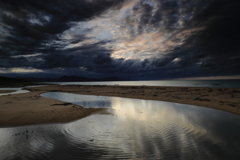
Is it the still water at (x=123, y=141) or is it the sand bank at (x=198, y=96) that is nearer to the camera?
the still water at (x=123, y=141)

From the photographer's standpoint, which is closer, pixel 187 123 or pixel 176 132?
pixel 176 132

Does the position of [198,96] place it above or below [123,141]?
above

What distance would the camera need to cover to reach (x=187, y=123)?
1083cm

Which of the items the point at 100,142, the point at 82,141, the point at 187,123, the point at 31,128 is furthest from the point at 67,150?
the point at 187,123

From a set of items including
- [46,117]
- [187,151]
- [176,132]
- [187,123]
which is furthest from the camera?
[46,117]

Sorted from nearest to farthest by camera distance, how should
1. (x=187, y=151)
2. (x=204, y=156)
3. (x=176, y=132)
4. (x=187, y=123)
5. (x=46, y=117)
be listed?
(x=204, y=156)
(x=187, y=151)
(x=176, y=132)
(x=187, y=123)
(x=46, y=117)

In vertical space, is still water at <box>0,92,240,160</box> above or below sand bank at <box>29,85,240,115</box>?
below

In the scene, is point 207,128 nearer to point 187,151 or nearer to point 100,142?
point 187,151

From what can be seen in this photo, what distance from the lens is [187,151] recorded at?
6375 mm

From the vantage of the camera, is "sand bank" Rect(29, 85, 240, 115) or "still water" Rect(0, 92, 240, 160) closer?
"still water" Rect(0, 92, 240, 160)

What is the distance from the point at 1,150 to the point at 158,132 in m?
9.16

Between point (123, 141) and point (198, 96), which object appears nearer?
point (123, 141)

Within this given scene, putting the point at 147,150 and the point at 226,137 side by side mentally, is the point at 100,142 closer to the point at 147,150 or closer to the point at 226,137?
the point at 147,150

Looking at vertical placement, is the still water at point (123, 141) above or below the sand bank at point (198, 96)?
below
